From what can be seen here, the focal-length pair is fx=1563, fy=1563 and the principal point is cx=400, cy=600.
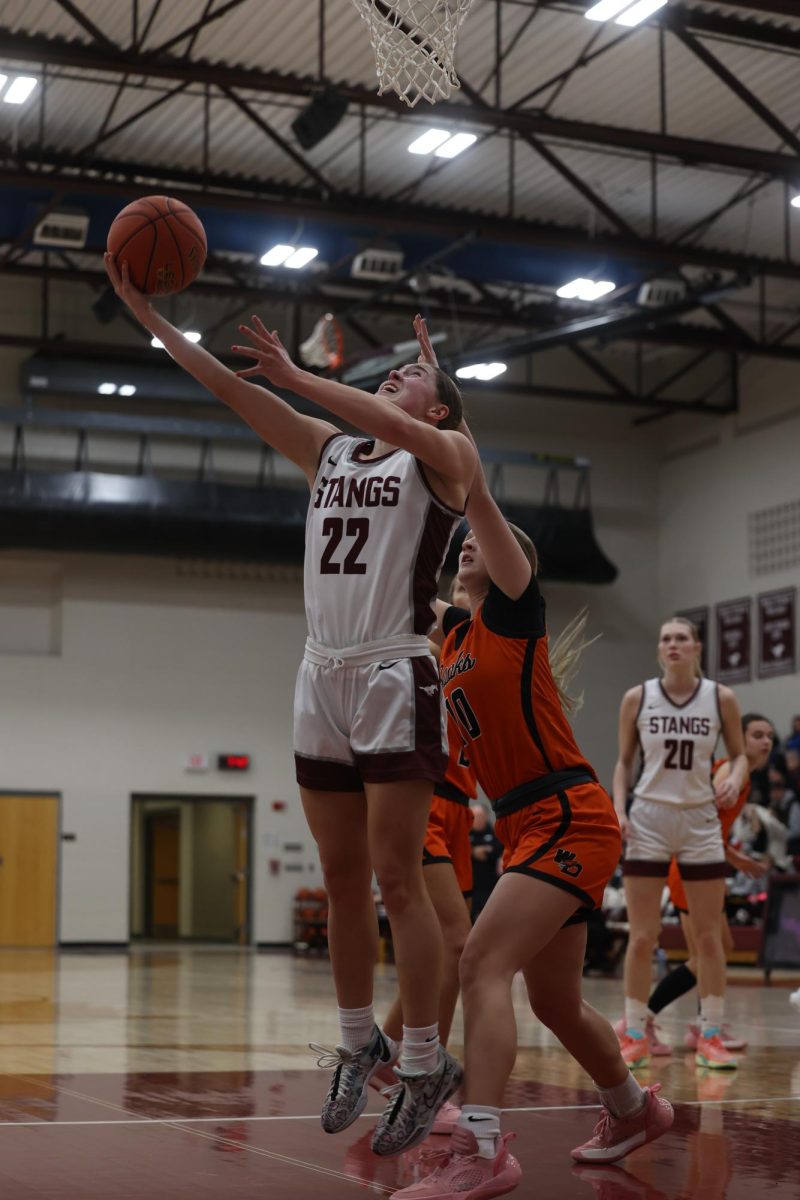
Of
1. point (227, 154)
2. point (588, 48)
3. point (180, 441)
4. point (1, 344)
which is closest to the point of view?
point (588, 48)

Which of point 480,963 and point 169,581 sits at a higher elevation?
point 169,581

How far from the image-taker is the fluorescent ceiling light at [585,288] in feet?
64.9

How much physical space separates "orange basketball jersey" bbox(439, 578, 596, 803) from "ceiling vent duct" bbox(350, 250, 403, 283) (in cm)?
1531

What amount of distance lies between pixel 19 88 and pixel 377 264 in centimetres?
550

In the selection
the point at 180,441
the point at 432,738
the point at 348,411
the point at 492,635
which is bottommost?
the point at 432,738

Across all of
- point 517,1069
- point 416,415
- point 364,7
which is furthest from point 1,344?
point 416,415

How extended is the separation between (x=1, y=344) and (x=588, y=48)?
36.8ft

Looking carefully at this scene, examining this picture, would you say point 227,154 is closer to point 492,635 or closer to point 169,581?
point 169,581

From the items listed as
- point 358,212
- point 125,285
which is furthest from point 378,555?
point 358,212

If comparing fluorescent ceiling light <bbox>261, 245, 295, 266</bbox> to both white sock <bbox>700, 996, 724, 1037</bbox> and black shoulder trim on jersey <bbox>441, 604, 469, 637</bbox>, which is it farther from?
black shoulder trim on jersey <bbox>441, 604, 469, 637</bbox>

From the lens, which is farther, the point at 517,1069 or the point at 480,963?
the point at 517,1069

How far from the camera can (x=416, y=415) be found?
14.7 feet

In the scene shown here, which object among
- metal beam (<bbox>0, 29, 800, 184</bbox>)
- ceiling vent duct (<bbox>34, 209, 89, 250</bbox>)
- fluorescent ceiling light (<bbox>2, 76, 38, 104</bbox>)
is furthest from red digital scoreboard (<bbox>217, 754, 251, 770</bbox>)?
metal beam (<bbox>0, 29, 800, 184</bbox>)

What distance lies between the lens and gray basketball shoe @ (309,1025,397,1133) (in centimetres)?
428
